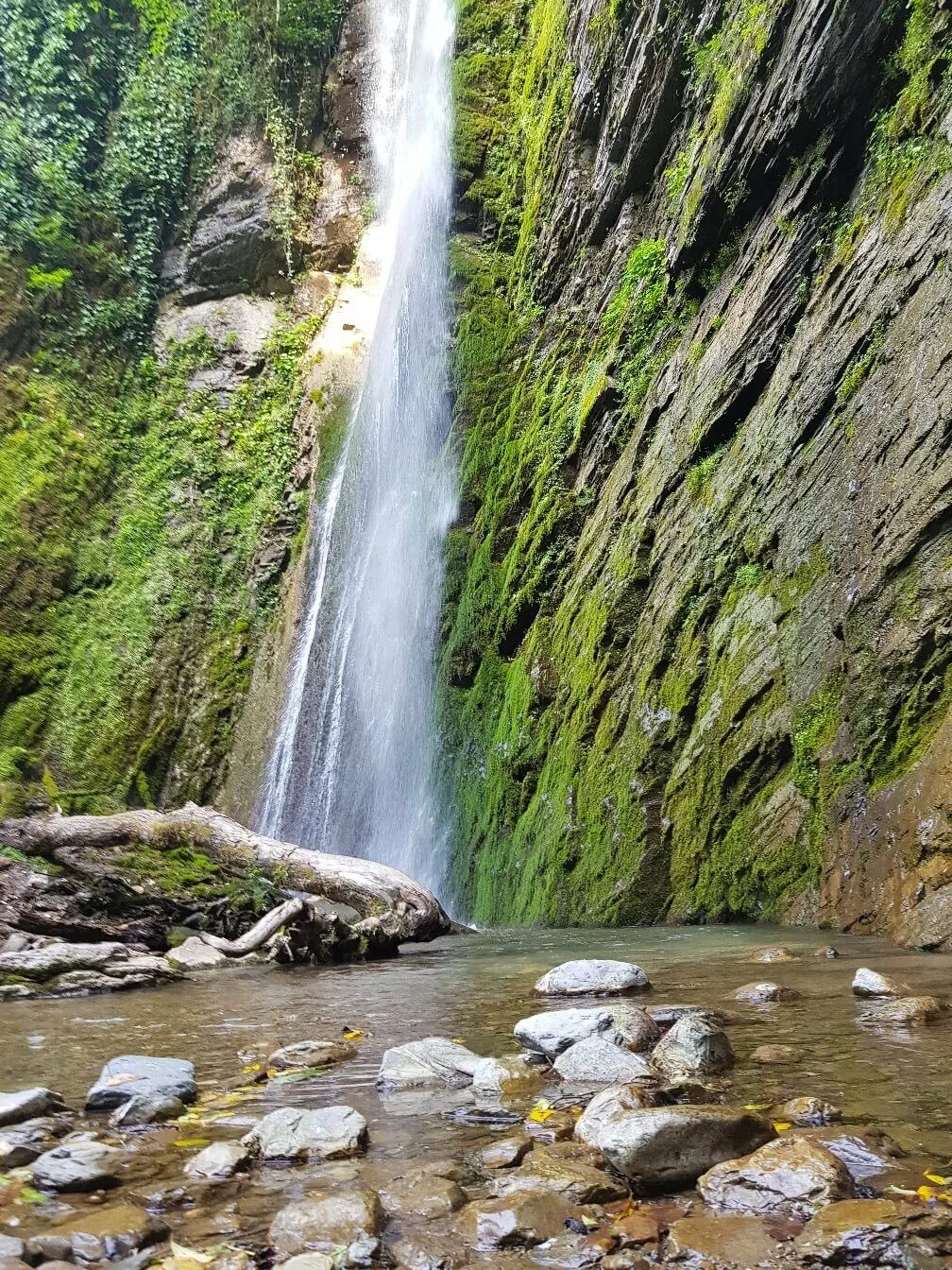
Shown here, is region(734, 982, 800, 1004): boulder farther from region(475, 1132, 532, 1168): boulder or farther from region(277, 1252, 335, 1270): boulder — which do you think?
region(277, 1252, 335, 1270): boulder

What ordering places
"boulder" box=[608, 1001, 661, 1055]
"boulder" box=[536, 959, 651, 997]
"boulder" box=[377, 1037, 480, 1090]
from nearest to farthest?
1. "boulder" box=[377, 1037, 480, 1090]
2. "boulder" box=[608, 1001, 661, 1055]
3. "boulder" box=[536, 959, 651, 997]


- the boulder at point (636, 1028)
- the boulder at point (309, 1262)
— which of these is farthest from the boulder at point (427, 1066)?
the boulder at point (309, 1262)

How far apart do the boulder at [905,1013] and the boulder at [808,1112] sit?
98 cm

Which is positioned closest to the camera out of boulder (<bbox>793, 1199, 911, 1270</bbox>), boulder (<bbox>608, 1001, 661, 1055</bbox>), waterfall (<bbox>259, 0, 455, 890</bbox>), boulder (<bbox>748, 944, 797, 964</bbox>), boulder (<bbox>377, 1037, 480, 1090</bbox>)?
boulder (<bbox>793, 1199, 911, 1270</bbox>)

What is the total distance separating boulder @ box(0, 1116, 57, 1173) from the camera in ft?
6.54

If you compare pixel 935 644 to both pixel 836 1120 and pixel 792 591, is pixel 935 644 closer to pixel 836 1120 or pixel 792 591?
pixel 792 591

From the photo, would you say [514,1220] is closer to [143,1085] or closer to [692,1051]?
[692,1051]

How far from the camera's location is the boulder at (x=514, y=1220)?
1595 mm

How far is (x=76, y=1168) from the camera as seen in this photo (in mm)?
1897

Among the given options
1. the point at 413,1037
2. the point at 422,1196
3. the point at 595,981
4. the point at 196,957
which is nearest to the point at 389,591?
the point at 196,957

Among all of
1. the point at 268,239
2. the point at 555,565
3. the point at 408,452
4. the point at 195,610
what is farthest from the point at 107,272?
the point at 555,565

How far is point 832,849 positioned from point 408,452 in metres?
9.90

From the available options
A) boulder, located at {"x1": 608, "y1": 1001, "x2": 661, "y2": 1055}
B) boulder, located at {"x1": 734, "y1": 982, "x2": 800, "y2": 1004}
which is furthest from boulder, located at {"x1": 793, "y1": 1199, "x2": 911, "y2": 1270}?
boulder, located at {"x1": 734, "y1": 982, "x2": 800, "y2": 1004}

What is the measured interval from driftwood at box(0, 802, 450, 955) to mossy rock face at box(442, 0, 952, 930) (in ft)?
5.51
